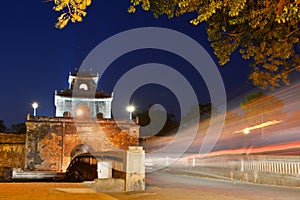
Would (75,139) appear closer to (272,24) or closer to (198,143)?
(198,143)

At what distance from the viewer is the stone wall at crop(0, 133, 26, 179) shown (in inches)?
1539

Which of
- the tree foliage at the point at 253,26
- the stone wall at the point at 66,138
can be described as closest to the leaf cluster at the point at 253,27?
the tree foliage at the point at 253,26

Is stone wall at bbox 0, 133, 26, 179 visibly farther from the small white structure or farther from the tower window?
the small white structure

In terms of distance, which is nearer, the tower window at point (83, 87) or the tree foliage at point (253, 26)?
the tree foliage at point (253, 26)

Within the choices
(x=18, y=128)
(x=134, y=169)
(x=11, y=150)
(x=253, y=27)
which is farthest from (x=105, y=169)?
(x=18, y=128)

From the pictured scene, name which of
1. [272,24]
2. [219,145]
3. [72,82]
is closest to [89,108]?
[72,82]

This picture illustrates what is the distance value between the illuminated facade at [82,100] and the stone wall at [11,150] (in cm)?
634

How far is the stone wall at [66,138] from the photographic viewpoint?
36438 millimetres

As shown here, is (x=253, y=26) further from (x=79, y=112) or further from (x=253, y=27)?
(x=79, y=112)

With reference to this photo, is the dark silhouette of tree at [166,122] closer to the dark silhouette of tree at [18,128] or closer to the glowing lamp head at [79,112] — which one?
the glowing lamp head at [79,112]

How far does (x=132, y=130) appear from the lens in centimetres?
3909

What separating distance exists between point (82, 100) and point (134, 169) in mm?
34355

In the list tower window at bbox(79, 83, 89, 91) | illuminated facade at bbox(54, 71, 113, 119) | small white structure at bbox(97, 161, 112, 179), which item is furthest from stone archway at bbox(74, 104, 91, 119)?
small white structure at bbox(97, 161, 112, 179)

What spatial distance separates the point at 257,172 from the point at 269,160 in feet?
2.34
